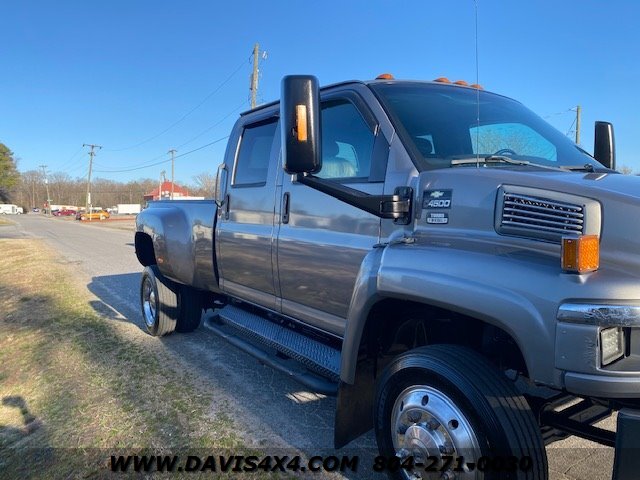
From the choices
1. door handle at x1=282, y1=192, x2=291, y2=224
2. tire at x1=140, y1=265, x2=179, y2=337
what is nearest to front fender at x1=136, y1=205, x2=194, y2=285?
tire at x1=140, y1=265, x2=179, y2=337

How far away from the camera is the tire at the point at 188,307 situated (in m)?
5.66

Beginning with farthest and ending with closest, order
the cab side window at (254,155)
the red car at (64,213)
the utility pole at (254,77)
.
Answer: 1. the red car at (64,213)
2. the utility pole at (254,77)
3. the cab side window at (254,155)

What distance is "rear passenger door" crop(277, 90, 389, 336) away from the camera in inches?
113

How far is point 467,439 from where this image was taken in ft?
6.78

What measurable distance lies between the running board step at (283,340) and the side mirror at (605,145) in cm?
240

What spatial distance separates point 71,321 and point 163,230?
2.58m

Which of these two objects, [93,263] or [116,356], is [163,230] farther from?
[93,263]

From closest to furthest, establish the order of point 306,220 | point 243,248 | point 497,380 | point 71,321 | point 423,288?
point 497,380, point 423,288, point 306,220, point 243,248, point 71,321

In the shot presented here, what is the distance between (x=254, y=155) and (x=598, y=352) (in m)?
3.12

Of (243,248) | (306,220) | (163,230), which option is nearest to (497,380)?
(306,220)

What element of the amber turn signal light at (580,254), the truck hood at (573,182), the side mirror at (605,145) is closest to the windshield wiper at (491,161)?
the truck hood at (573,182)

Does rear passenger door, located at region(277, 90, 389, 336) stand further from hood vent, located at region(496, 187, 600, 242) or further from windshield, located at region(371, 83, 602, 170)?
hood vent, located at region(496, 187, 600, 242)

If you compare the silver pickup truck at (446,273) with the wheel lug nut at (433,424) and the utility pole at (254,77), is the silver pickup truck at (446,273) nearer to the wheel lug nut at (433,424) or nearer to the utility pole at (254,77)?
the wheel lug nut at (433,424)

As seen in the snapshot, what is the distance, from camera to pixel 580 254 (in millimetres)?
1741
